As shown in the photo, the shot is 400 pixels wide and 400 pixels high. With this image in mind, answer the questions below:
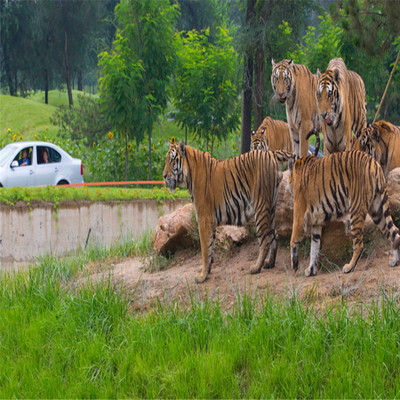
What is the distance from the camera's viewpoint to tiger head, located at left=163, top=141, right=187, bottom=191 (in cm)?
638

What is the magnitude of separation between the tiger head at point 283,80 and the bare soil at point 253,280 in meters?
1.88

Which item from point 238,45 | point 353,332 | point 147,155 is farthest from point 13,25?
point 353,332

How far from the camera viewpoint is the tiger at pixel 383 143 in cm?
639

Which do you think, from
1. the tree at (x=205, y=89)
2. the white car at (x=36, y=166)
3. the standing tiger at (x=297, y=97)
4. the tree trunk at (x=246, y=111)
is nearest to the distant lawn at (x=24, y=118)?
the tree at (x=205, y=89)

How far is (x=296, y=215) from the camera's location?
18.9 ft

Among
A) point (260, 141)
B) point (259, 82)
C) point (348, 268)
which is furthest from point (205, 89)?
point (348, 268)

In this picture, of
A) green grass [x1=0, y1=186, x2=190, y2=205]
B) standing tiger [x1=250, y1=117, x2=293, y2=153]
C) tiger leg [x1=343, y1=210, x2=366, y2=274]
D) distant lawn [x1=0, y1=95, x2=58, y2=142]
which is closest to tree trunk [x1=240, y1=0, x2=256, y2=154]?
green grass [x1=0, y1=186, x2=190, y2=205]

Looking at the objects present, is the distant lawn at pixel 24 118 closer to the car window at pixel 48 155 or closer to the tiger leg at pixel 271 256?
the car window at pixel 48 155

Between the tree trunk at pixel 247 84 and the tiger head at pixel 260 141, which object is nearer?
the tiger head at pixel 260 141

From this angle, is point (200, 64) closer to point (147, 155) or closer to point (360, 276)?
point (147, 155)

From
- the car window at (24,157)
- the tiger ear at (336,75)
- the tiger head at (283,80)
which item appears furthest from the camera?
the car window at (24,157)

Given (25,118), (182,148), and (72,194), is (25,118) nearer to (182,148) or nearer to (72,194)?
(72,194)

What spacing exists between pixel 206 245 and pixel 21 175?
10105mm

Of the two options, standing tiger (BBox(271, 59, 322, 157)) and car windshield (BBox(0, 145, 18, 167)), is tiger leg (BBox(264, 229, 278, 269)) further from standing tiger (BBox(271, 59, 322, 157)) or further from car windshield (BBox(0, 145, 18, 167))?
car windshield (BBox(0, 145, 18, 167))
